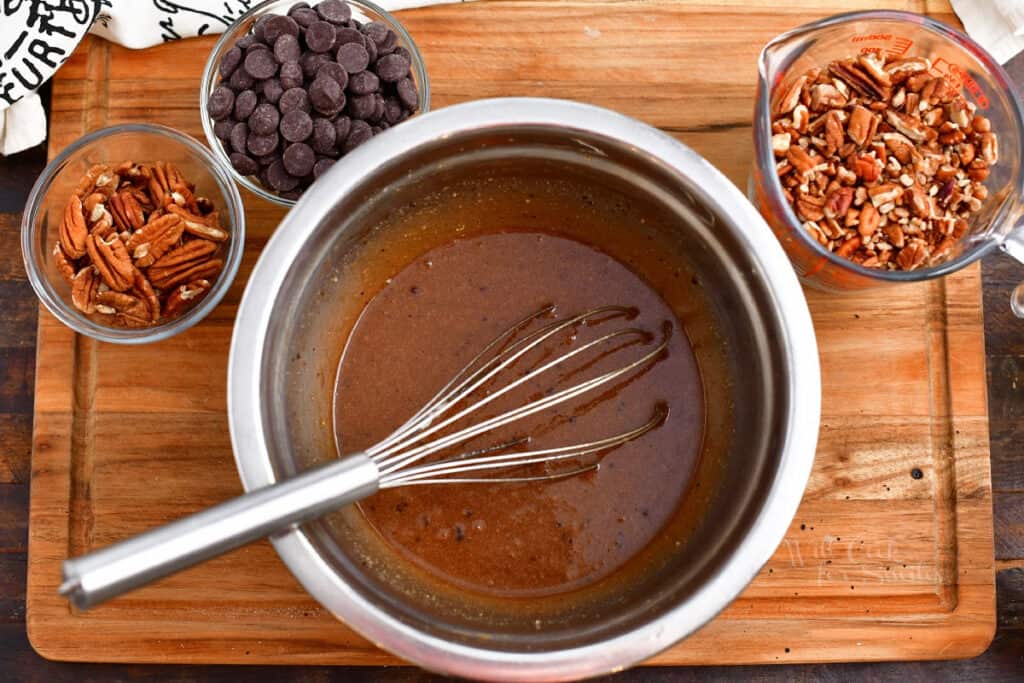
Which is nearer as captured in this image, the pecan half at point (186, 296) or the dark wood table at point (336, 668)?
the pecan half at point (186, 296)

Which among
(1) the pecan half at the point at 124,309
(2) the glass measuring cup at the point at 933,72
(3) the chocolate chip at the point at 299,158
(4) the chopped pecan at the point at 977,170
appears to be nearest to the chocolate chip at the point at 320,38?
(3) the chocolate chip at the point at 299,158

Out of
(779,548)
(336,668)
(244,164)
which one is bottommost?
(336,668)

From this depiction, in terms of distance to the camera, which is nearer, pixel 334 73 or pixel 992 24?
pixel 334 73

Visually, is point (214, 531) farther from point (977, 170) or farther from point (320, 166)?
point (977, 170)

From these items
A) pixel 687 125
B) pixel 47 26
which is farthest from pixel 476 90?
pixel 47 26

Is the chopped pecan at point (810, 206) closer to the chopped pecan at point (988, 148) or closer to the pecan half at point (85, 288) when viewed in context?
the chopped pecan at point (988, 148)

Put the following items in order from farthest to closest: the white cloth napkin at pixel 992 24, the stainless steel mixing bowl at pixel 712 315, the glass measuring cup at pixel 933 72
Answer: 1. the white cloth napkin at pixel 992 24
2. the glass measuring cup at pixel 933 72
3. the stainless steel mixing bowl at pixel 712 315

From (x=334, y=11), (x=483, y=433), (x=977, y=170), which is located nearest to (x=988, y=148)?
(x=977, y=170)
